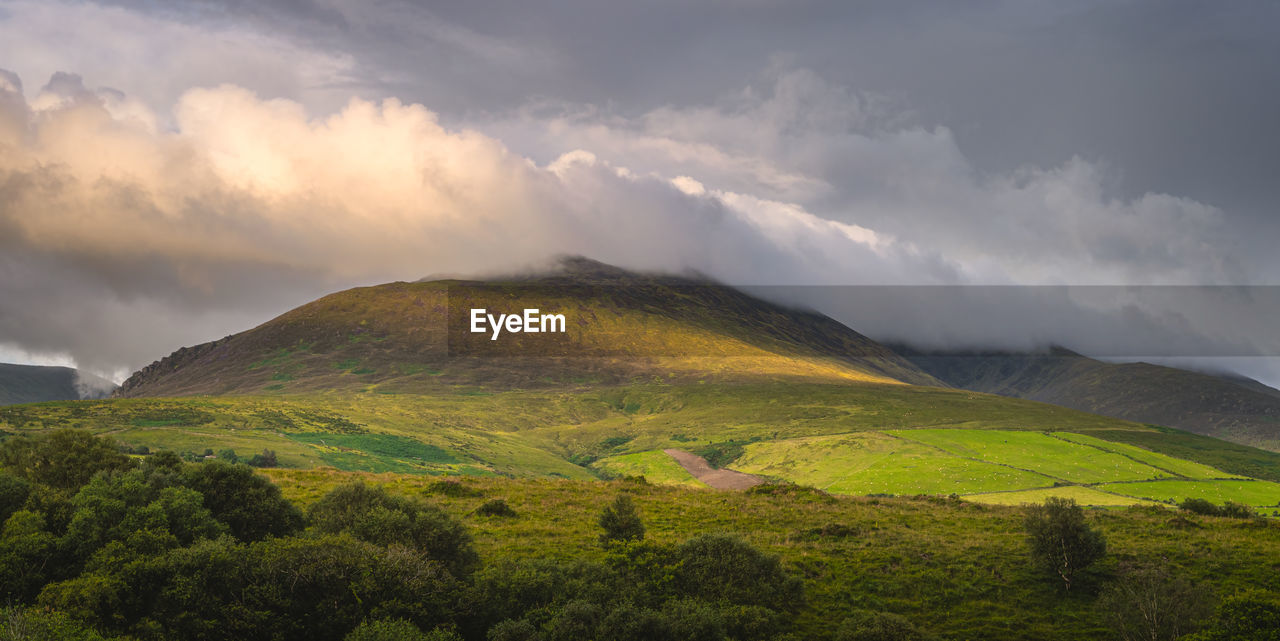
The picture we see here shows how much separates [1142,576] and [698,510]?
29.9m

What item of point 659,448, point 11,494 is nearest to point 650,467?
point 659,448

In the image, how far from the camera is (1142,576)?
41.3m

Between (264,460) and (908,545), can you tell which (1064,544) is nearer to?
(908,545)

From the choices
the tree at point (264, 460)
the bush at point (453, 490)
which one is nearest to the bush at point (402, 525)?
the bush at point (453, 490)

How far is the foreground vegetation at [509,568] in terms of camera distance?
99.7 feet

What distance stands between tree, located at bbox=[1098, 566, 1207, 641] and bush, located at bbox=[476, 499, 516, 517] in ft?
127

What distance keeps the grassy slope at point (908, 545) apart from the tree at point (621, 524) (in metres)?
1.62

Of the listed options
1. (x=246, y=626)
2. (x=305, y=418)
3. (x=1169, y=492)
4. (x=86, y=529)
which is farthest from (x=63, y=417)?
(x=1169, y=492)

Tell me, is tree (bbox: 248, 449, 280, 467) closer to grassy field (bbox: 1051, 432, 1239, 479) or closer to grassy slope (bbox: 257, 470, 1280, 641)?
grassy slope (bbox: 257, 470, 1280, 641)

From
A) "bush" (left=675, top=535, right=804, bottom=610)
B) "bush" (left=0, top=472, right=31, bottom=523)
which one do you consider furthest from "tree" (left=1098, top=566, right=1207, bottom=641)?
"bush" (left=0, top=472, right=31, bottom=523)

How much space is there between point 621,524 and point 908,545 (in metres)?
20.0

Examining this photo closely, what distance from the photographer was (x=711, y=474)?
153375 millimetres

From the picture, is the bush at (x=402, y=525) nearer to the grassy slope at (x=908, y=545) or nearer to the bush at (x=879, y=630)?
the grassy slope at (x=908, y=545)

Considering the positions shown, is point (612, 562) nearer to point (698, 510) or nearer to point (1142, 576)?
point (698, 510)
